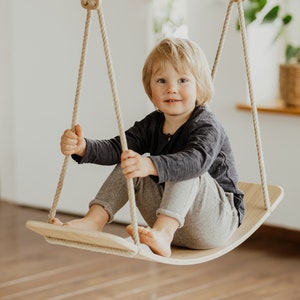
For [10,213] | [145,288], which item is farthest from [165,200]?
[10,213]

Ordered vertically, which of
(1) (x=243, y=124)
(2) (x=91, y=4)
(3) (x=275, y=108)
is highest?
(2) (x=91, y=4)

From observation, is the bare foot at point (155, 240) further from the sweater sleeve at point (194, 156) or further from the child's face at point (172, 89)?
the child's face at point (172, 89)

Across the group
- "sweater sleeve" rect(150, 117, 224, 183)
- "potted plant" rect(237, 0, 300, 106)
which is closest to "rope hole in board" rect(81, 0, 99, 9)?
"sweater sleeve" rect(150, 117, 224, 183)

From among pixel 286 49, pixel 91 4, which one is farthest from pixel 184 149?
pixel 286 49

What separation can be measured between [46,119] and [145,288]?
1269 millimetres

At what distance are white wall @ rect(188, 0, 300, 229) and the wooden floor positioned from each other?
247 mm

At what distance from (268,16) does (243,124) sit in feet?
1.58

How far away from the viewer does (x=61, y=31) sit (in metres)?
4.11

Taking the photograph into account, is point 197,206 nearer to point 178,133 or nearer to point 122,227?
point 178,133

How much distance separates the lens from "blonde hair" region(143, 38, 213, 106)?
2.10 meters

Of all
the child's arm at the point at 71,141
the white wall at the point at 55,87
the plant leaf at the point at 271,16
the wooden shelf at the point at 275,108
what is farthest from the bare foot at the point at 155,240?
the white wall at the point at 55,87

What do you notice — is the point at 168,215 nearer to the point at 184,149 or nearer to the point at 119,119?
the point at 184,149

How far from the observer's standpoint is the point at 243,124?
3.81 meters

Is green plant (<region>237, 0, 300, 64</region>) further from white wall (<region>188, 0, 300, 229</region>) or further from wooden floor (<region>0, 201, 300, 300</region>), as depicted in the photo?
wooden floor (<region>0, 201, 300, 300</region>)
